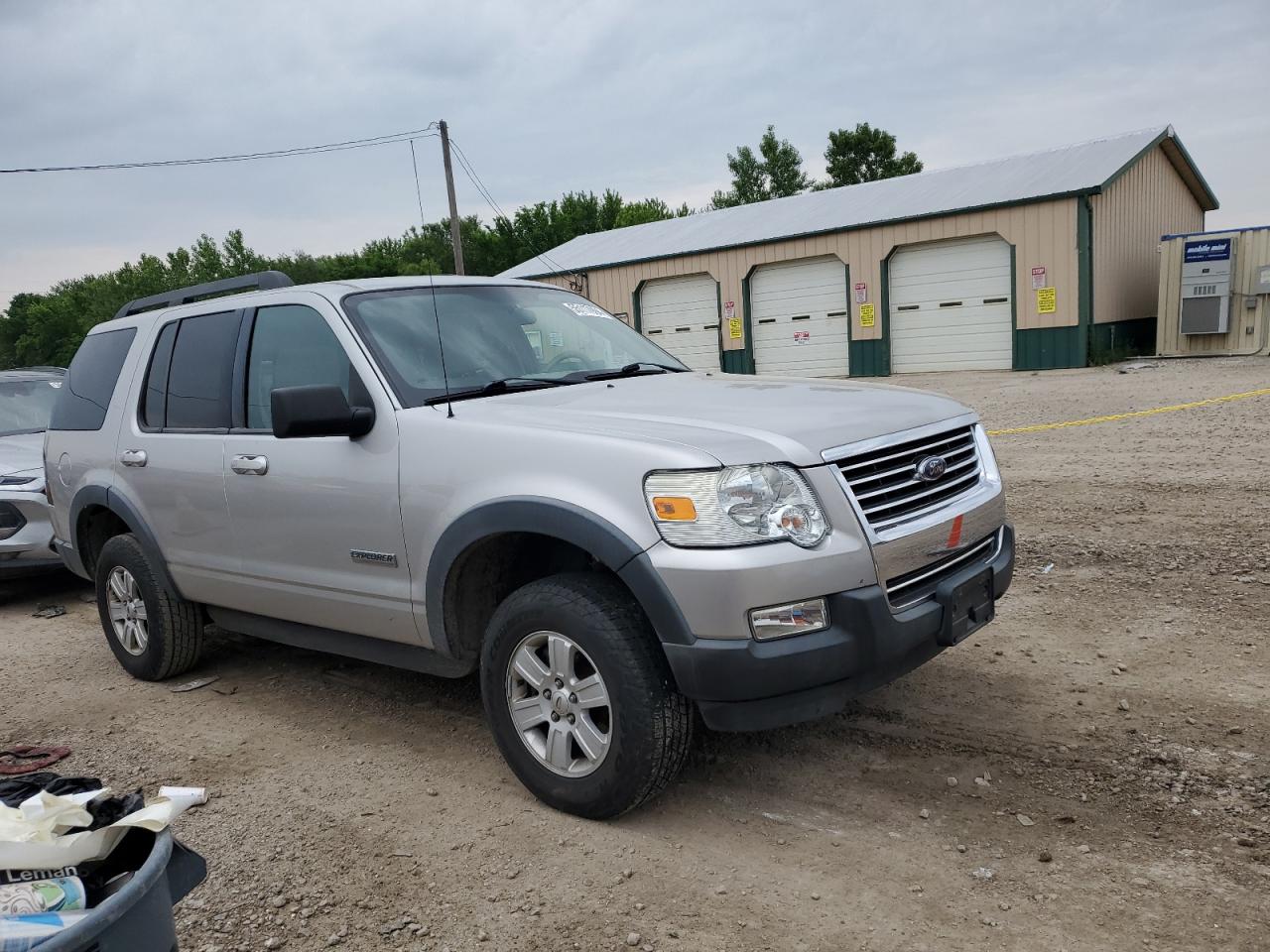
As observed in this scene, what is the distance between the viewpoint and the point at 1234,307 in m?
18.9

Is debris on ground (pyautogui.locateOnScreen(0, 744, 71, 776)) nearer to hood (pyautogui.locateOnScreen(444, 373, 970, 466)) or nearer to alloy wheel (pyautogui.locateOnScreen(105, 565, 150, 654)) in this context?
alloy wheel (pyautogui.locateOnScreen(105, 565, 150, 654))

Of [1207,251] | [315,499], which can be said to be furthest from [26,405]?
[1207,251]

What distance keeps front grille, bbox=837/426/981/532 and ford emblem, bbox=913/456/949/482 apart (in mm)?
14

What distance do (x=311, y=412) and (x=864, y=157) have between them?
160ft

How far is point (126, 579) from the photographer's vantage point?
17.1 feet

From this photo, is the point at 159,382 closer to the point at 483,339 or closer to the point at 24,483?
the point at 483,339

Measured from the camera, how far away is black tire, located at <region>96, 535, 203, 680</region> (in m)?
4.98

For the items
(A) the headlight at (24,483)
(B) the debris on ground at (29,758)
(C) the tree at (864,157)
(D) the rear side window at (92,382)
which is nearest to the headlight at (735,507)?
(B) the debris on ground at (29,758)

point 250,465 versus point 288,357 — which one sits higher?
point 288,357

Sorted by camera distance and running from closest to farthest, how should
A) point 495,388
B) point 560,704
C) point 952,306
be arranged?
1. point 560,704
2. point 495,388
3. point 952,306

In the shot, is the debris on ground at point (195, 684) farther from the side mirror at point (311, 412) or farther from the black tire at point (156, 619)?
the side mirror at point (311, 412)

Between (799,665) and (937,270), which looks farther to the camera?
(937,270)

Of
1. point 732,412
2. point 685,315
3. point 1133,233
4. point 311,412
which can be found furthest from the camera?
point 685,315

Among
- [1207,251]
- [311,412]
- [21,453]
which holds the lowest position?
[21,453]
